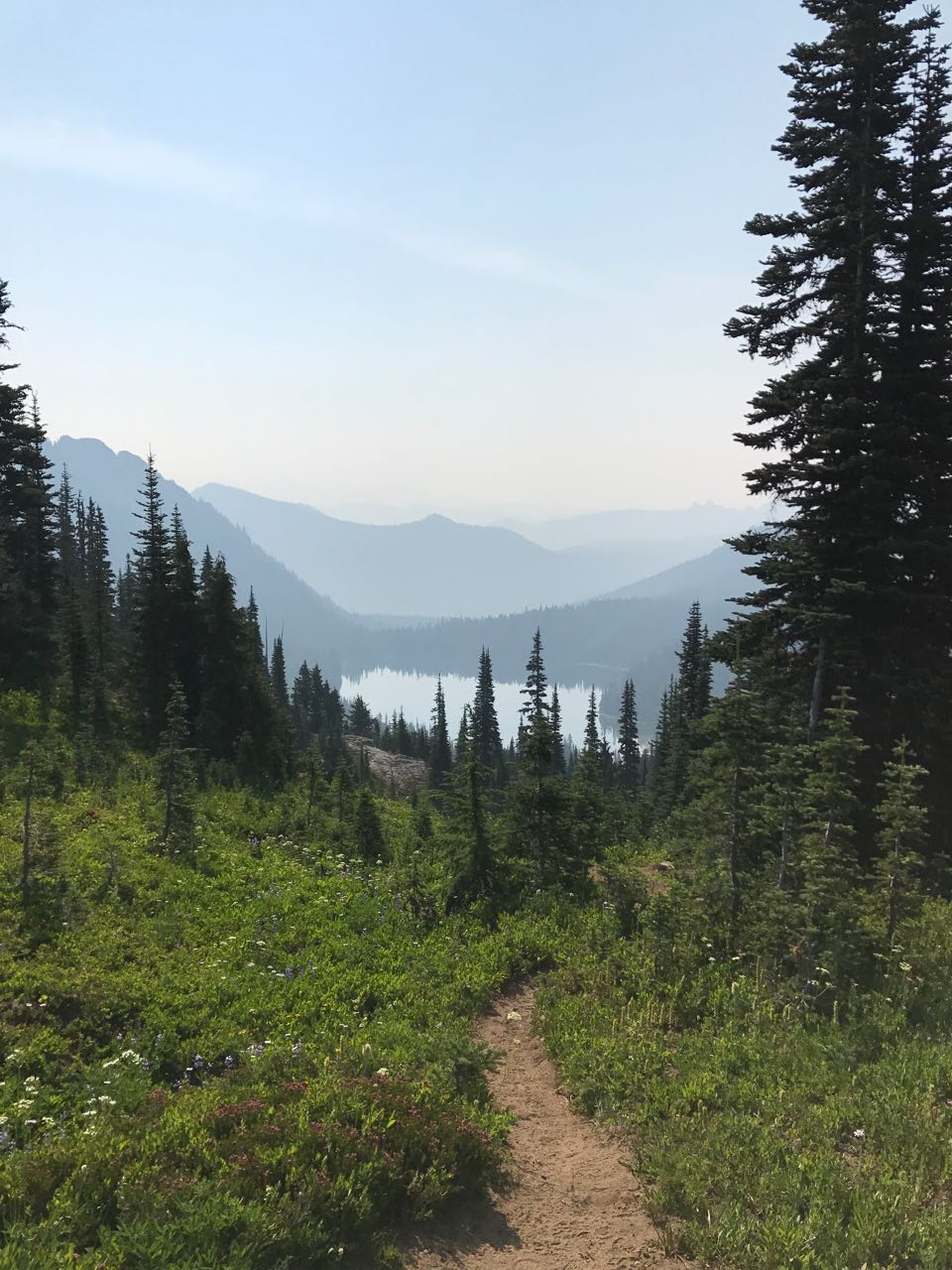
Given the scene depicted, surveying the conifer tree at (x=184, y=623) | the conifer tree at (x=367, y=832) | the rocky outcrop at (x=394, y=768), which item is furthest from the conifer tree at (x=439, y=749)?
the conifer tree at (x=367, y=832)

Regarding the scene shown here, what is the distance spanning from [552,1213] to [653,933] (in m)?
6.12

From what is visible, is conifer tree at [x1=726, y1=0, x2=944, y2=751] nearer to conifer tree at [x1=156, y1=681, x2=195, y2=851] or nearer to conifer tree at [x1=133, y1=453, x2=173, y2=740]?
conifer tree at [x1=156, y1=681, x2=195, y2=851]

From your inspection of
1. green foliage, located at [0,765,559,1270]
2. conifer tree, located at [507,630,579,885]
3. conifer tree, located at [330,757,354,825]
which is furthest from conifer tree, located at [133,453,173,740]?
conifer tree, located at [507,630,579,885]

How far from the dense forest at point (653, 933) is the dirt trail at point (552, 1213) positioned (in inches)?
12.3

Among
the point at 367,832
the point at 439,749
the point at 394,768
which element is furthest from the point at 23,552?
the point at 439,749

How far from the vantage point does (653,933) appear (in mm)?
12500

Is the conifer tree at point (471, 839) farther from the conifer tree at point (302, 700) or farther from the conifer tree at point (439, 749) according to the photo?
the conifer tree at point (302, 700)

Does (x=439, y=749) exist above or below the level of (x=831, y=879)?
below

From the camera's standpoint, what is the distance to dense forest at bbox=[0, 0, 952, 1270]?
632cm

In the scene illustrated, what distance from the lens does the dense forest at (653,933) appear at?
6.32m

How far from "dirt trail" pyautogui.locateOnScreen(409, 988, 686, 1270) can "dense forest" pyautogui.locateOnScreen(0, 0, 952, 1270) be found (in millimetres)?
311

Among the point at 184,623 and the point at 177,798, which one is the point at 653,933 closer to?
the point at 177,798

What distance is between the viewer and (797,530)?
55.7ft

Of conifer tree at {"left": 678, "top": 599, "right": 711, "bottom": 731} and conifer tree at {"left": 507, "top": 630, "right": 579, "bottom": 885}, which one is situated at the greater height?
conifer tree at {"left": 507, "top": 630, "right": 579, "bottom": 885}
